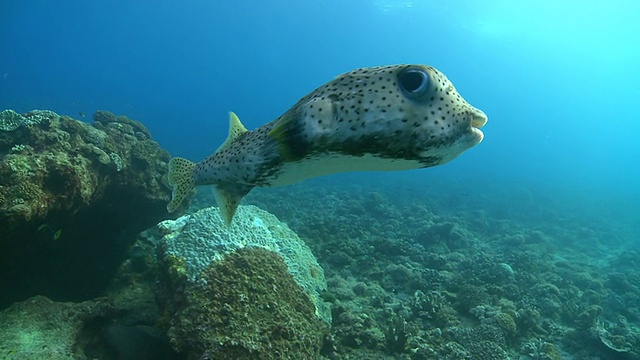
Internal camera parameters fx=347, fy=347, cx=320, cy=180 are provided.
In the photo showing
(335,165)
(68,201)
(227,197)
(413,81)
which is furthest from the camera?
(68,201)

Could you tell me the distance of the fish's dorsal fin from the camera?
3.95 m

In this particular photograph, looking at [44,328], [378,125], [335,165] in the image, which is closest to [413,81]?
[378,125]

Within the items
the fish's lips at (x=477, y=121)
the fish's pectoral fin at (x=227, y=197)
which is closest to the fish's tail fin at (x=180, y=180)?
the fish's pectoral fin at (x=227, y=197)

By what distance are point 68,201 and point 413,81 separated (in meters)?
6.02

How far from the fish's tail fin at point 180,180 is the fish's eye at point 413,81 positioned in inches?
105

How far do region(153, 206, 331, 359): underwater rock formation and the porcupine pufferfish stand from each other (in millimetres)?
2834

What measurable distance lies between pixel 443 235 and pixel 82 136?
41.8 feet

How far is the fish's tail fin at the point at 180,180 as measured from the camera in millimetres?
4145

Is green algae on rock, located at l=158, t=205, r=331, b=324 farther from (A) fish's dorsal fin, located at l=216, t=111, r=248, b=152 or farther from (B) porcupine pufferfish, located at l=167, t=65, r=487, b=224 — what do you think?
(B) porcupine pufferfish, located at l=167, t=65, r=487, b=224

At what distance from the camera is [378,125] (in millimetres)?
2447

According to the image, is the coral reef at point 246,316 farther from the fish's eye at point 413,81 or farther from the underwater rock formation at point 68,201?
the fish's eye at point 413,81

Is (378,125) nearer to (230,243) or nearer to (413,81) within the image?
(413,81)

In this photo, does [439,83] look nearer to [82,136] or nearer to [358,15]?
[82,136]

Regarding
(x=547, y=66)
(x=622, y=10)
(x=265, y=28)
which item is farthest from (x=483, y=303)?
(x=547, y=66)
